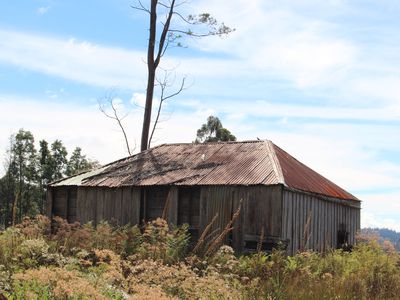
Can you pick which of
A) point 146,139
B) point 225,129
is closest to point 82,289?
point 146,139

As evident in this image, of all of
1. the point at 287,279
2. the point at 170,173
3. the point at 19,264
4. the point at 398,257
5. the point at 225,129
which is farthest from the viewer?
the point at 225,129

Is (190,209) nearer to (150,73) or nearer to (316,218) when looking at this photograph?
(316,218)

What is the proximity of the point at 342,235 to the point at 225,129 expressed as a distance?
61.6ft

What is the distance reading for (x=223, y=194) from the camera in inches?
678

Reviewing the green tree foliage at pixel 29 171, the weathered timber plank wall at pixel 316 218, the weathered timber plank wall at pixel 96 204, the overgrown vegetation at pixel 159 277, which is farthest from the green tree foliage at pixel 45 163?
the overgrown vegetation at pixel 159 277

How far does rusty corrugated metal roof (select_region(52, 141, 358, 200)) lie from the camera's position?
17.3m

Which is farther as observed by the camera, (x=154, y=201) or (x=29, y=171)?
(x=29, y=171)

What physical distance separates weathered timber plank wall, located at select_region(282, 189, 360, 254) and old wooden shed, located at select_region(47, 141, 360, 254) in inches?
1.2

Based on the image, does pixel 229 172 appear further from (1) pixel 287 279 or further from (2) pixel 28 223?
(1) pixel 287 279

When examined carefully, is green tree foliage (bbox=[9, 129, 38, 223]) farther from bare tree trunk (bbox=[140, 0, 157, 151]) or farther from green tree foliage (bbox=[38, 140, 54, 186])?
bare tree trunk (bbox=[140, 0, 157, 151])

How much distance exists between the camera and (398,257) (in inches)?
436

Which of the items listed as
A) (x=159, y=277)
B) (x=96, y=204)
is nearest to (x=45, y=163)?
(x=96, y=204)

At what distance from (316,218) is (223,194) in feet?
12.5

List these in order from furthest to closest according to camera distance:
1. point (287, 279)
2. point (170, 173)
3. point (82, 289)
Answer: point (170, 173) < point (287, 279) < point (82, 289)
